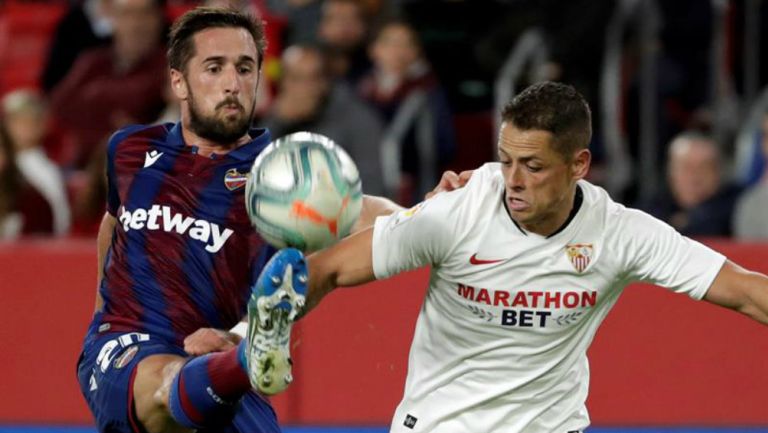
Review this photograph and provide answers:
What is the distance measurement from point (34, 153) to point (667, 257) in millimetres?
5877

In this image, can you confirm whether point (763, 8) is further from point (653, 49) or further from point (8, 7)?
point (8, 7)

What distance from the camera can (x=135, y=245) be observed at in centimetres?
568

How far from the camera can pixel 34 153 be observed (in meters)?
10.1

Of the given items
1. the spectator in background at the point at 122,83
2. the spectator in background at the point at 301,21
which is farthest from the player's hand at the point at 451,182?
the spectator in background at the point at 301,21

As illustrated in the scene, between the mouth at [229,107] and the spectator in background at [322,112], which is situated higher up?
the mouth at [229,107]

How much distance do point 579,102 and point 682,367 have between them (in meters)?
3.77

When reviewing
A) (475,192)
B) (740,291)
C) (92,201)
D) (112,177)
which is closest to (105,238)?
(112,177)

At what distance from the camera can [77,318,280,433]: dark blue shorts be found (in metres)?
5.52

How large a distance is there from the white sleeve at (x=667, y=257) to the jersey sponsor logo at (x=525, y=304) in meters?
0.19

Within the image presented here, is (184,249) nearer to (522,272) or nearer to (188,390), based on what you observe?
(188,390)

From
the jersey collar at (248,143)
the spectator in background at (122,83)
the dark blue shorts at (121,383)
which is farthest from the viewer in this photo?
the spectator in background at (122,83)

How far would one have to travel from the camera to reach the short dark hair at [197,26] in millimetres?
5727

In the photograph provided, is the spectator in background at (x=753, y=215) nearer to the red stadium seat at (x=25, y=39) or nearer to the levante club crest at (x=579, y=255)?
the levante club crest at (x=579, y=255)

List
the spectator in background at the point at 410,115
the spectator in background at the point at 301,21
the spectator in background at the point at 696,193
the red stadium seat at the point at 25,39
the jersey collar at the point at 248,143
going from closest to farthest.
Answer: the jersey collar at the point at 248,143
the spectator in background at the point at 696,193
the spectator in background at the point at 410,115
the spectator in background at the point at 301,21
the red stadium seat at the point at 25,39
